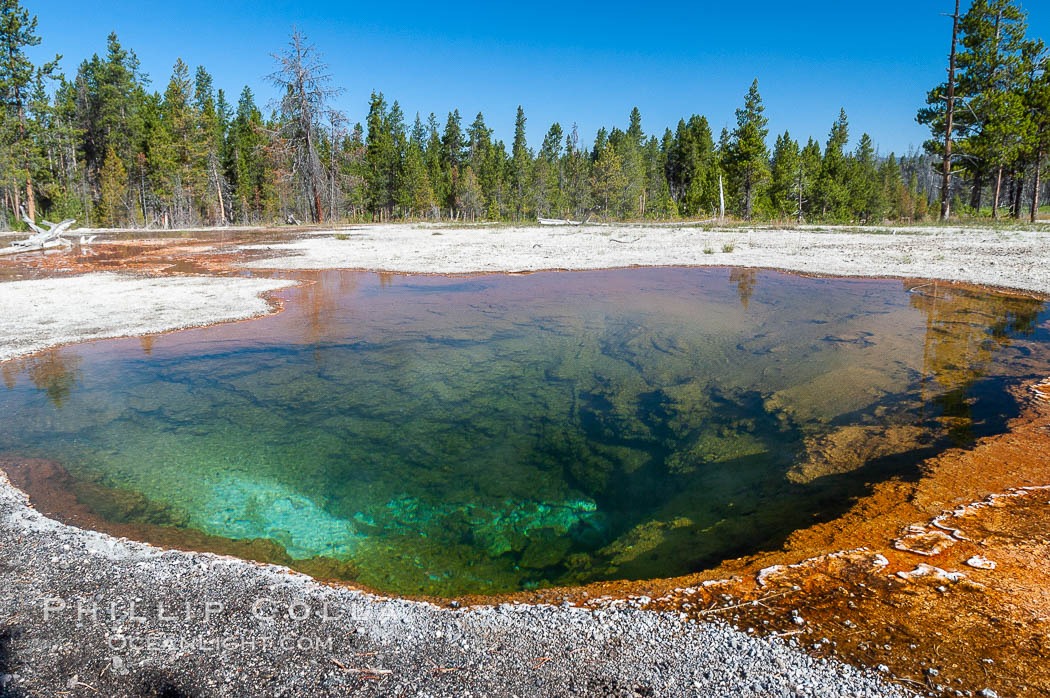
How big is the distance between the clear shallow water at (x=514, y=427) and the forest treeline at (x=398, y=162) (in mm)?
30216

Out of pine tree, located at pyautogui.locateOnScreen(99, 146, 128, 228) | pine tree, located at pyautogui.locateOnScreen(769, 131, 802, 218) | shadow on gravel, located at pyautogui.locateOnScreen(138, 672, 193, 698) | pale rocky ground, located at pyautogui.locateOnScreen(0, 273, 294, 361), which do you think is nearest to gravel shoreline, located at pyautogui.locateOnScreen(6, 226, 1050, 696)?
shadow on gravel, located at pyautogui.locateOnScreen(138, 672, 193, 698)

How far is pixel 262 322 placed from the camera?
36.1ft

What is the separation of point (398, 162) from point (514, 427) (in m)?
59.5

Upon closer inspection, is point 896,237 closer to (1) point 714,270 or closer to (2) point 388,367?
(1) point 714,270

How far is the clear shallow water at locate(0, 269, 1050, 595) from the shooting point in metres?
4.61

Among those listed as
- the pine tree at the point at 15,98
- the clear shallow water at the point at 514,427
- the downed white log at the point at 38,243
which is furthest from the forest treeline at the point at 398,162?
the clear shallow water at the point at 514,427

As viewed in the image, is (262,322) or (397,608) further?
(262,322)

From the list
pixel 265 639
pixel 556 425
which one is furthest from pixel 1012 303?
pixel 265 639

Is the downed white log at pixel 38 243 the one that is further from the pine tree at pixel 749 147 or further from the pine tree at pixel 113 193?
the pine tree at pixel 749 147

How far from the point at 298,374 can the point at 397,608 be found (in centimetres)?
568

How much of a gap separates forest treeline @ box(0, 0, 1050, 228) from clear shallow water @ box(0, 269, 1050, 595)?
30.2 m

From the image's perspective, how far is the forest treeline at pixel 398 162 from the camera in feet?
106

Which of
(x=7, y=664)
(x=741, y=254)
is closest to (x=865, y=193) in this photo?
(x=741, y=254)

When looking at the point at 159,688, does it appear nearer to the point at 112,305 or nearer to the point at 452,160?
the point at 112,305
